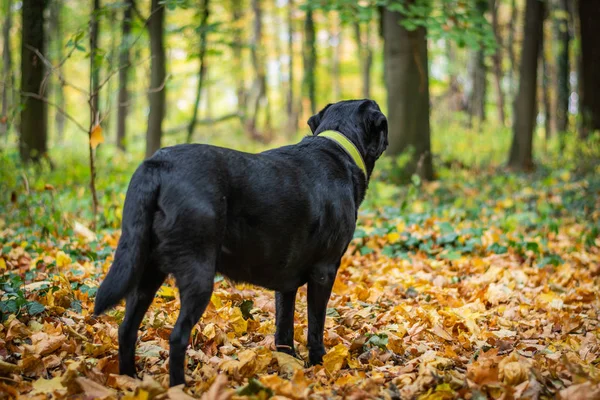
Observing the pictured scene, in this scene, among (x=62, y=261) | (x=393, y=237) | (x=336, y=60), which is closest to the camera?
(x=62, y=261)

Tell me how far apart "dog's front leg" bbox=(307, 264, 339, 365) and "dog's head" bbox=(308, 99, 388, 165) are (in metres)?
0.98

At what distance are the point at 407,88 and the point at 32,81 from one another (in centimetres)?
710

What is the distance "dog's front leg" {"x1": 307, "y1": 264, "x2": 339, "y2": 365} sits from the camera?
3541 mm

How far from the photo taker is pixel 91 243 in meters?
5.85

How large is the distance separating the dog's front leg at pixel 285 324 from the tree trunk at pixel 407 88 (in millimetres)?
7474

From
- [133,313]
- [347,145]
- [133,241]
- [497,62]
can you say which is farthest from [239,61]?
[133,241]

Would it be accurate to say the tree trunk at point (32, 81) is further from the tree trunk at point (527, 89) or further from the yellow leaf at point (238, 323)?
the tree trunk at point (527, 89)

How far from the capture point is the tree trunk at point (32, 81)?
10.3 meters

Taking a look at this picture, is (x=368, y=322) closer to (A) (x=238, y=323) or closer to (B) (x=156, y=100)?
(A) (x=238, y=323)

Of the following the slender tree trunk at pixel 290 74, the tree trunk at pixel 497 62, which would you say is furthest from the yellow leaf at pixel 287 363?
the slender tree trunk at pixel 290 74

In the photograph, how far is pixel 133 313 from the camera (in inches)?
121

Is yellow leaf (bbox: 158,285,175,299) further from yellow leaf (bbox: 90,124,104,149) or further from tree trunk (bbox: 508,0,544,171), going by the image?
tree trunk (bbox: 508,0,544,171)

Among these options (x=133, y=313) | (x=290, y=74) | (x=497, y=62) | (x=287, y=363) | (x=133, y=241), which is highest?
(x=290, y=74)

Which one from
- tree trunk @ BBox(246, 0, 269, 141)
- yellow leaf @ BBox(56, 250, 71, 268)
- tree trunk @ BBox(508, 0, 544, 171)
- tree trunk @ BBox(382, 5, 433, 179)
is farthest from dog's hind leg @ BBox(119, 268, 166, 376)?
tree trunk @ BBox(246, 0, 269, 141)
